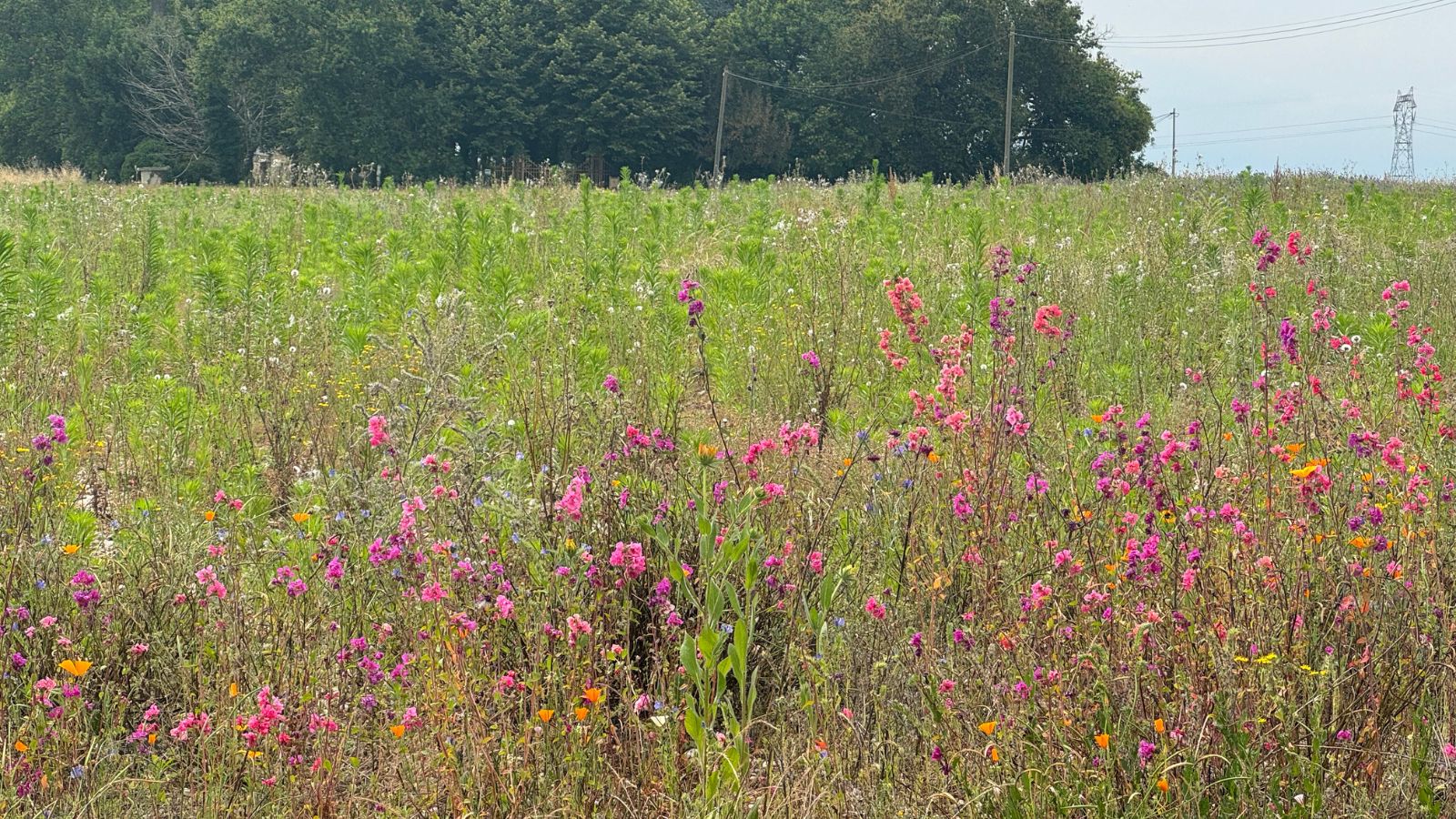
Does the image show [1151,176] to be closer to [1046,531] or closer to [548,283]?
[548,283]

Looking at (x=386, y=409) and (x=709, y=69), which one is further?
(x=709, y=69)

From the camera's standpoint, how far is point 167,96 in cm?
4769

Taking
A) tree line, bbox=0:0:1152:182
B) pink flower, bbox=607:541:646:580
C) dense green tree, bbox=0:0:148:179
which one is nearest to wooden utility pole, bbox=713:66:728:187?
tree line, bbox=0:0:1152:182

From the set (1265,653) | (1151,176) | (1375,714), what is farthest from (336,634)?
(1151,176)

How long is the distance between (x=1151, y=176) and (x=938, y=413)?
13.7 meters

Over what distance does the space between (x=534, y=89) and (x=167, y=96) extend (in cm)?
1490

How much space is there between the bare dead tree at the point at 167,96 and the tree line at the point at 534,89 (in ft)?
→ 0.42

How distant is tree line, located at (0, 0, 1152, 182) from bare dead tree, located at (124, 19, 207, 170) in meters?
0.13

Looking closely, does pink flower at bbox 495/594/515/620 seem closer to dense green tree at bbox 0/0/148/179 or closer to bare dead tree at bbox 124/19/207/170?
bare dead tree at bbox 124/19/207/170

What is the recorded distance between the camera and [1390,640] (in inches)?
103

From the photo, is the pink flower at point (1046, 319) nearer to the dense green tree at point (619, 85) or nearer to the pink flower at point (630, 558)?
the pink flower at point (630, 558)

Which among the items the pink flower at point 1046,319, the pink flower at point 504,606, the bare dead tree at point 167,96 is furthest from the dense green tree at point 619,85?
the pink flower at point 504,606

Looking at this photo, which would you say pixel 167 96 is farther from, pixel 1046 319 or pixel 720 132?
pixel 1046 319

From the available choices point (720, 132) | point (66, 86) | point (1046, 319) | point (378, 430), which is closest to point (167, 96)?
point (66, 86)
